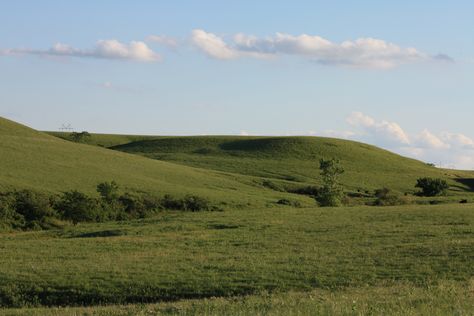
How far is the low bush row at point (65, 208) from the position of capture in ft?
180

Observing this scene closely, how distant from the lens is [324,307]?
15.5m

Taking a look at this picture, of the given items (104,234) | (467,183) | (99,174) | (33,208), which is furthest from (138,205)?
(467,183)

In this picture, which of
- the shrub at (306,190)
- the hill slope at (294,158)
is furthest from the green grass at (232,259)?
the hill slope at (294,158)

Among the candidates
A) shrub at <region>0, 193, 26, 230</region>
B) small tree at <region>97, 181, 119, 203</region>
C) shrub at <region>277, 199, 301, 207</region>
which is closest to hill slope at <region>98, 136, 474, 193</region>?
shrub at <region>277, 199, 301, 207</region>

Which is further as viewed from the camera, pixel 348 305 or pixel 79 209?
pixel 79 209

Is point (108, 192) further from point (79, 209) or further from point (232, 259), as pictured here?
point (232, 259)

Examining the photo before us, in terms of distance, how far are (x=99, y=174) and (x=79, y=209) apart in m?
25.4

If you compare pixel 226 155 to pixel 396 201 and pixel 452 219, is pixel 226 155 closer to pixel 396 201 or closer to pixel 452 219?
pixel 396 201

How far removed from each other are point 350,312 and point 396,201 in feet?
208

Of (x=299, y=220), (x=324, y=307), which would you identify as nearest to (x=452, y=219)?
(x=299, y=220)

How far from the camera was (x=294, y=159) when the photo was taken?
141 m

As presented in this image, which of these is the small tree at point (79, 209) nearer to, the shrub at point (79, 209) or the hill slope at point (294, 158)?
the shrub at point (79, 209)

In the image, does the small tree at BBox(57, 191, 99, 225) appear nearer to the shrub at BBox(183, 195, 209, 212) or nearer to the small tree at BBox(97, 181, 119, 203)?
the small tree at BBox(97, 181, 119, 203)

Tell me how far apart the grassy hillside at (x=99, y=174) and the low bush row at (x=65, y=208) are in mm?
5646
